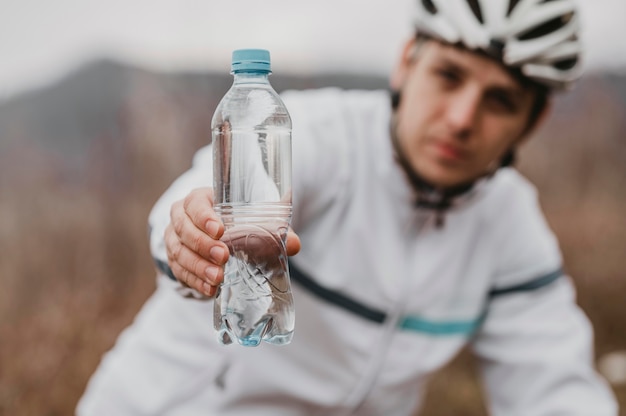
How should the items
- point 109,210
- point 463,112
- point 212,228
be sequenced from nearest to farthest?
point 212,228 < point 463,112 < point 109,210

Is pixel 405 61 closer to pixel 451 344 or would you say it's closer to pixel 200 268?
pixel 451 344

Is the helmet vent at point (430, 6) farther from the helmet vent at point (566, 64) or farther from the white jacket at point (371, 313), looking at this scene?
the helmet vent at point (566, 64)

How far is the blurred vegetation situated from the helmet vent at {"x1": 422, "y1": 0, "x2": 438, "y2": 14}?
3.19m

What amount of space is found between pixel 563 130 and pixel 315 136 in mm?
5745

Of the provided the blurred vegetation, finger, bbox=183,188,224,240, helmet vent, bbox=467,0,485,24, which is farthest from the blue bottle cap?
the blurred vegetation

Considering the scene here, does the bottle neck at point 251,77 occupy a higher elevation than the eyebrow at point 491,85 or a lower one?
higher

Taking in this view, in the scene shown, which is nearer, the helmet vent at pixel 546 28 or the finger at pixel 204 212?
the finger at pixel 204 212

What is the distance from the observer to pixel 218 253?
1.41 meters

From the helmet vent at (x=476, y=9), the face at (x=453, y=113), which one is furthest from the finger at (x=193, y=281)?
the helmet vent at (x=476, y=9)

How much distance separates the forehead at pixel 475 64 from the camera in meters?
2.62

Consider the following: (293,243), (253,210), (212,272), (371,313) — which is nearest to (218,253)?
(212,272)

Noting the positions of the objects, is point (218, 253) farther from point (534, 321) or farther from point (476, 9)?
point (534, 321)

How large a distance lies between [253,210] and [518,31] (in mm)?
1474

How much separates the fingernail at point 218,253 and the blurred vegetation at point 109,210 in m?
3.56
